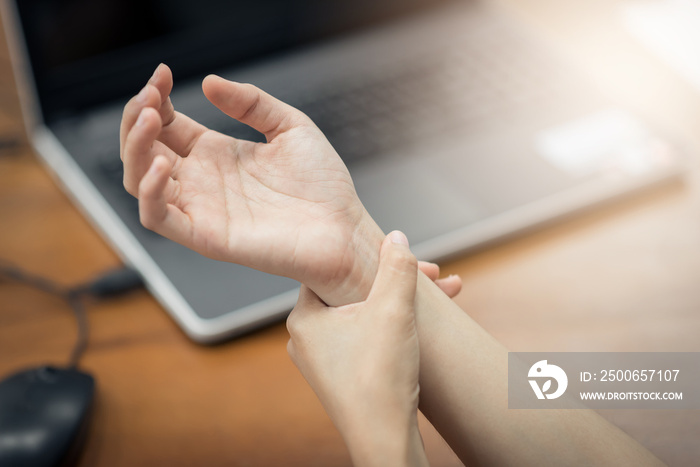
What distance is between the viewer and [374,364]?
1.39ft

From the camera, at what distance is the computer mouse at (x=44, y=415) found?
50cm

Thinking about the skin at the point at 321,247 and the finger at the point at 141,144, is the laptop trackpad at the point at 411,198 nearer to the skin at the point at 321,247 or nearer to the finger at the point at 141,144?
the skin at the point at 321,247

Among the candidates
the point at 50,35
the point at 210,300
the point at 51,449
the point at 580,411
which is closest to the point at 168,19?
the point at 50,35

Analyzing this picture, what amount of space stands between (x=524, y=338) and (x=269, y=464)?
27 cm

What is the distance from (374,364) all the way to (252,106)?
0.20m

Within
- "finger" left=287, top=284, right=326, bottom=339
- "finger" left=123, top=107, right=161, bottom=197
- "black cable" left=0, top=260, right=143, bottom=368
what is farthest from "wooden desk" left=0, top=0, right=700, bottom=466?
"finger" left=123, top=107, right=161, bottom=197

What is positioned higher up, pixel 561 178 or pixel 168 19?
pixel 168 19

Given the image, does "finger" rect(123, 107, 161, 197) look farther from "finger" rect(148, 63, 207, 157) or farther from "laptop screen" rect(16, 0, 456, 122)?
"laptop screen" rect(16, 0, 456, 122)

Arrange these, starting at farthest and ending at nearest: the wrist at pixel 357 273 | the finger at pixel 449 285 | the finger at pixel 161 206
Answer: the finger at pixel 449 285, the wrist at pixel 357 273, the finger at pixel 161 206

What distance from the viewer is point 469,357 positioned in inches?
20.8

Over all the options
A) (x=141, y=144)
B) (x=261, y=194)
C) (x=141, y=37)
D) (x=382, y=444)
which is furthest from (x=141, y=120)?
(x=141, y=37)

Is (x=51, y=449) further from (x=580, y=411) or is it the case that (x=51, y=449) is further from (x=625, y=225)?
(x=625, y=225)

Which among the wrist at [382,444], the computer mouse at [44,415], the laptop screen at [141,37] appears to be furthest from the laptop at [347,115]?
the wrist at [382,444]

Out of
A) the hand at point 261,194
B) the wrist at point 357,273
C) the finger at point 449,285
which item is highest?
the hand at point 261,194
